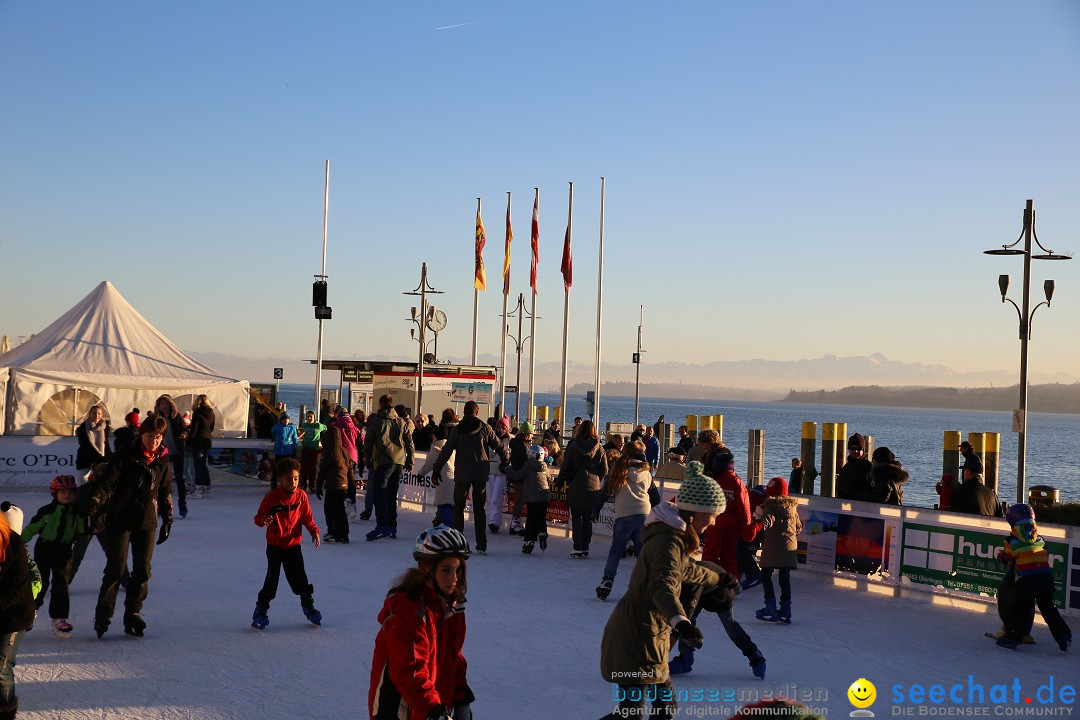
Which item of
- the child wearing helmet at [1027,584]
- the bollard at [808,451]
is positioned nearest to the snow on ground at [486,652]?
the child wearing helmet at [1027,584]

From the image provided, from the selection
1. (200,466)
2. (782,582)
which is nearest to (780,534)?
(782,582)

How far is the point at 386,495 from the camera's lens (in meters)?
14.0

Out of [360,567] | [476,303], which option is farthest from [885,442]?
[360,567]

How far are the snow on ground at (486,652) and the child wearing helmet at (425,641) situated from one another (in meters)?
2.79

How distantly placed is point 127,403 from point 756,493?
16109 millimetres

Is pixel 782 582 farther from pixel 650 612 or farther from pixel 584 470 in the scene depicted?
pixel 650 612

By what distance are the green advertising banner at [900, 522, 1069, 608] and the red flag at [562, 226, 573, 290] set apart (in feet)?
69.3

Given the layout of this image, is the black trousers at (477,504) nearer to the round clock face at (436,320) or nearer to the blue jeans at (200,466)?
the blue jeans at (200,466)

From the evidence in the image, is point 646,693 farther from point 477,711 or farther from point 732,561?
point 732,561

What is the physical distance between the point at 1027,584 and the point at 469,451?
668 cm

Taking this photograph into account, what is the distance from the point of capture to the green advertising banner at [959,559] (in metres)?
9.73

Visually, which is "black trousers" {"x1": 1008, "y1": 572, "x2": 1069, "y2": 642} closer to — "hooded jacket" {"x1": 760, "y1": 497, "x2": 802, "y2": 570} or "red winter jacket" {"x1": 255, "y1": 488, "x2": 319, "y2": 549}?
"hooded jacket" {"x1": 760, "y1": 497, "x2": 802, "y2": 570}

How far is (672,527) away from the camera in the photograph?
4.75 m

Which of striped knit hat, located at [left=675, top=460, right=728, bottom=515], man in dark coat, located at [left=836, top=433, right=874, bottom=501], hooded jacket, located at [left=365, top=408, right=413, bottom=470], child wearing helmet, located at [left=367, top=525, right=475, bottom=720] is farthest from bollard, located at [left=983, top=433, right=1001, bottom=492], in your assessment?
child wearing helmet, located at [left=367, top=525, right=475, bottom=720]
